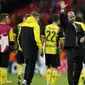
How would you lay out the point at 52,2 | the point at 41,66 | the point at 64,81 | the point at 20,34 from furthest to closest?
the point at 52,2 → the point at 41,66 → the point at 64,81 → the point at 20,34

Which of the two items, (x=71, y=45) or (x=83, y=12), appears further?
(x=83, y=12)

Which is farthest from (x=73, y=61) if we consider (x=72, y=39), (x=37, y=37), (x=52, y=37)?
(x=52, y=37)

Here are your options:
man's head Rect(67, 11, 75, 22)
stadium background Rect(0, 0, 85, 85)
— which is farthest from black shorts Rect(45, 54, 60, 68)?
stadium background Rect(0, 0, 85, 85)

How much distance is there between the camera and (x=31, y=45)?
13.2m

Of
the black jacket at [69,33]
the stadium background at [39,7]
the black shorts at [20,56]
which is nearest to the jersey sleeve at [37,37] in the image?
the black jacket at [69,33]

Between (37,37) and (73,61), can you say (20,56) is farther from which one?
(73,61)

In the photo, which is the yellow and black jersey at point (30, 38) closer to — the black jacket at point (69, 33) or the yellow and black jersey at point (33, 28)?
the yellow and black jersey at point (33, 28)

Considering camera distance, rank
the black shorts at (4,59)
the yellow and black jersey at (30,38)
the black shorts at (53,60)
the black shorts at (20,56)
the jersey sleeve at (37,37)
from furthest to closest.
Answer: the black shorts at (20,56)
the black shorts at (53,60)
the black shorts at (4,59)
the yellow and black jersey at (30,38)
the jersey sleeve at (37,37)

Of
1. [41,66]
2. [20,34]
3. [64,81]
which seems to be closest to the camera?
[20,34]

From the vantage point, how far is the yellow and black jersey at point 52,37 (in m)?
13.7

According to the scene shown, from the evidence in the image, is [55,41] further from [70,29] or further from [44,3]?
[44,3]

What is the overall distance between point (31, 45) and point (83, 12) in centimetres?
1370

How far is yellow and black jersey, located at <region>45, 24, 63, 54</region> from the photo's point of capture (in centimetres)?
1370

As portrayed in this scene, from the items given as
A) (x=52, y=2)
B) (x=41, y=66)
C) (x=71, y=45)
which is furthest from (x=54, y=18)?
(x=52, y=2)
